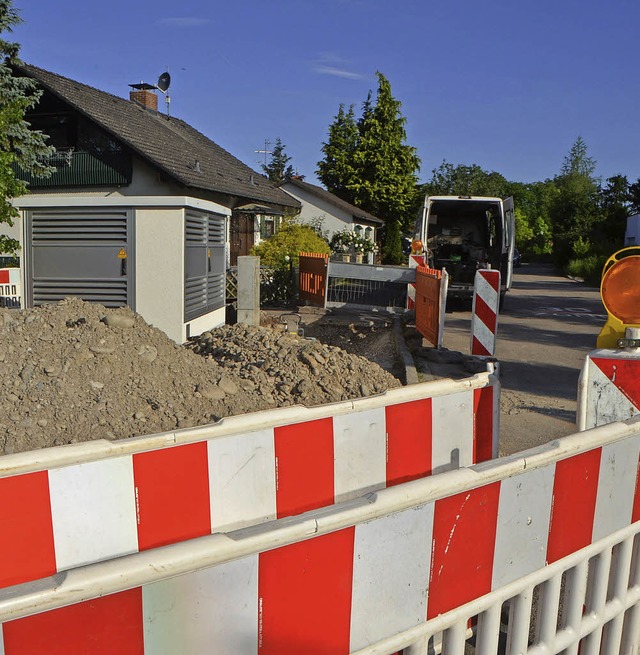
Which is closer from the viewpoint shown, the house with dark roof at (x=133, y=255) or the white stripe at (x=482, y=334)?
the white stripe at (x=482, y=334)

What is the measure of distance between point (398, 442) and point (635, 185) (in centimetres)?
5445

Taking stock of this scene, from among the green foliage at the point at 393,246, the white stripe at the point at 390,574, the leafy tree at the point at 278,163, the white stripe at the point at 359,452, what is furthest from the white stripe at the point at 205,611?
the leafy tree at the point at 278,163

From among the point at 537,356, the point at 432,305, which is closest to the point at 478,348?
the point at 432,305

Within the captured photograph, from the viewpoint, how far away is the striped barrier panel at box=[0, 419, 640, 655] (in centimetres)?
172

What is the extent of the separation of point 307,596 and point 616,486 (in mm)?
1562

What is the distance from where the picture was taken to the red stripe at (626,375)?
13.7ft

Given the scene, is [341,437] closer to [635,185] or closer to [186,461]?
[186,461]

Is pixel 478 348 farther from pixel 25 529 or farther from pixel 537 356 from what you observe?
pixel 25 529

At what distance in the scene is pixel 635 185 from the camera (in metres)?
52.5

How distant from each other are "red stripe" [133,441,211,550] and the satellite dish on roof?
96.7 feet

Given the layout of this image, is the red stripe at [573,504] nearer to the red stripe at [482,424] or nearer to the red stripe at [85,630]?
the red stripe at [85,630]

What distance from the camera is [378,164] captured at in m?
50.2

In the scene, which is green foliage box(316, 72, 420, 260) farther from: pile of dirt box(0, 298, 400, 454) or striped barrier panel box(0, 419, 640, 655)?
striped barrier panel box(0, 419, 640, 655)

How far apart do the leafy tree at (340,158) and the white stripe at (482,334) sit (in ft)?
140
